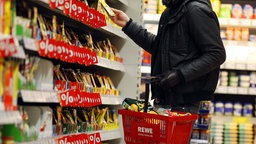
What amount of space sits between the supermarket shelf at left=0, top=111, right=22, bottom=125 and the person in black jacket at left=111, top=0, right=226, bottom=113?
104cm

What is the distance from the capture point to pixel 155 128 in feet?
9.02

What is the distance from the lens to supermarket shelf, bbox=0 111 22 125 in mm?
2039

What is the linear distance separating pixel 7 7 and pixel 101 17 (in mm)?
1191

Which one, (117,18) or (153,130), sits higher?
(117,18)

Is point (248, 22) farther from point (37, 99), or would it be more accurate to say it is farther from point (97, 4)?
point (37, 99)

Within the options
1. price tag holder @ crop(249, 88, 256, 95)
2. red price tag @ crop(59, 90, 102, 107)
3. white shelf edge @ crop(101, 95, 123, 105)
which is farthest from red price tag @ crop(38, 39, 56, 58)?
price tag holder @ crop(249, 88, 256, 95)

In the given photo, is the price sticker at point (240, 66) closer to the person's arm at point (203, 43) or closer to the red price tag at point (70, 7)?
the person's arm at point (203, 43)

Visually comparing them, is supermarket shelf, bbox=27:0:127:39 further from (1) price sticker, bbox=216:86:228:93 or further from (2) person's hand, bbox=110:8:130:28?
(1) price sticker, bbox=216:86:228:93

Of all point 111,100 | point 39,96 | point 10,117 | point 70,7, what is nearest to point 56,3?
point 70,7

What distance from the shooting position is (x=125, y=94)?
13.2 feet

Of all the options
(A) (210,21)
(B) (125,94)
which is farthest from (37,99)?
(B) (125,94)

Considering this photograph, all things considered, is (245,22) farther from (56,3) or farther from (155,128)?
(56,3)

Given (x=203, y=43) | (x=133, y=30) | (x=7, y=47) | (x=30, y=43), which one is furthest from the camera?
(x=133, y=30)

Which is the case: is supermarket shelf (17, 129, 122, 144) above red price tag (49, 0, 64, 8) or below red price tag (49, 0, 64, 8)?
below
